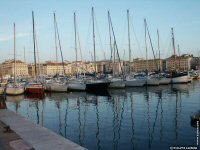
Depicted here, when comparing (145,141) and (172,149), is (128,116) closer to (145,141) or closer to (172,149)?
(145,141)

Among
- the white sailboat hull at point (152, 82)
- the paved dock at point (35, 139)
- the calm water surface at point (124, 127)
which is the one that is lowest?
the calm water surface at point (124, 127)

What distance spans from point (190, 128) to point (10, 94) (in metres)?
40.2

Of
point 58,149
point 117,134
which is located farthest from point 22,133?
point 117,134

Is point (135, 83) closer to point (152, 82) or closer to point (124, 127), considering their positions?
point (152, 82)

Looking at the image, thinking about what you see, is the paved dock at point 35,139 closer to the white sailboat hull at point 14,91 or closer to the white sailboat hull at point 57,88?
the white sailboat hull at point 14,91

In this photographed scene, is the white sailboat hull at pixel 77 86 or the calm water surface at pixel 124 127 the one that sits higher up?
the white sailboat hull at pixel 77 86

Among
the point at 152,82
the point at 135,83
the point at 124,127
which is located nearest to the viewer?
Answer: the point at 124,127

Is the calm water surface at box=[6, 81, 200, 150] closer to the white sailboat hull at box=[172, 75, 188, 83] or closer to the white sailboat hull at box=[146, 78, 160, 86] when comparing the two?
the white sailboat hull at box=[146, 78, 160, 86]

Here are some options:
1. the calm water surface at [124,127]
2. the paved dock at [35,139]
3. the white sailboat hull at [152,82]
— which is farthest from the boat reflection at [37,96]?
the paved dock at [35,139]

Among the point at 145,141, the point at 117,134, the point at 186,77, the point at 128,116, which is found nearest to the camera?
the point at 145,141

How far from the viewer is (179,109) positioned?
29.2 meters

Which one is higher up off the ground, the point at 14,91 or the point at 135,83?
the point at 135,83

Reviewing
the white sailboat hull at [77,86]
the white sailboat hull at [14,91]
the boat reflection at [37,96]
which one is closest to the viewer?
the boat reflection at [37,96]

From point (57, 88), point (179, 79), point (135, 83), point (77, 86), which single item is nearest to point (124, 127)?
point (77, 86)
